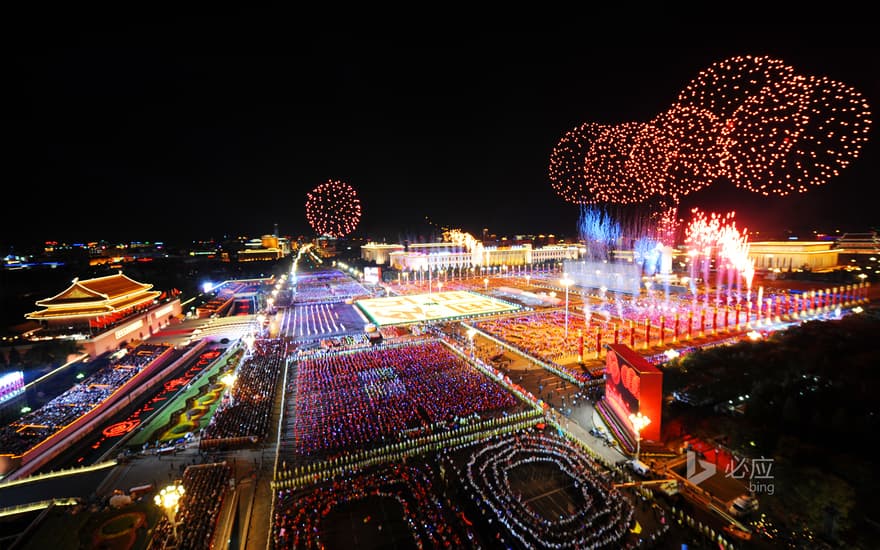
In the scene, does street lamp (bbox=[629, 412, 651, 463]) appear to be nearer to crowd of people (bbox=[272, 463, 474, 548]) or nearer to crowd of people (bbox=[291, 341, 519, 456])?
crowd of people (bbox=[291, 341, 519, 456])

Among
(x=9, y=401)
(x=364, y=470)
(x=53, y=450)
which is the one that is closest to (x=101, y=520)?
(x=53, y=450)

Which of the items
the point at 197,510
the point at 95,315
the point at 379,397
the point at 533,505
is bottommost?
the point at 533,505

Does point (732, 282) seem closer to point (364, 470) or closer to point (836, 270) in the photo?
point (836, 270)

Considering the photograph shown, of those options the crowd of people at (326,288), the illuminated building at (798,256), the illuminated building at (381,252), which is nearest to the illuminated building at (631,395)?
the crowd of people at (326,288)

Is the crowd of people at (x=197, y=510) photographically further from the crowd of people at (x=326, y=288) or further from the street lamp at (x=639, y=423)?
the crowd of people at (x=326, y=288)

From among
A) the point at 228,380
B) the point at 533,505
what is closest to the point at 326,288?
the point at 228,380

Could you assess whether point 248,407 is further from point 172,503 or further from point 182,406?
point 172,503
